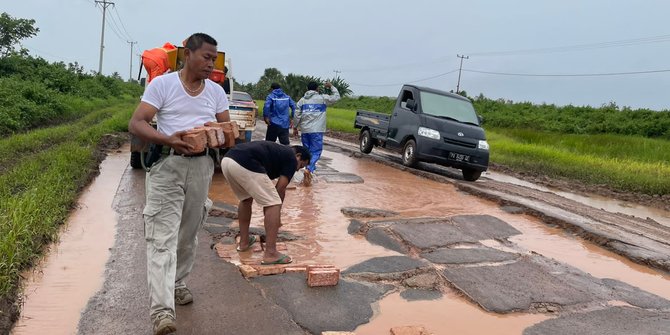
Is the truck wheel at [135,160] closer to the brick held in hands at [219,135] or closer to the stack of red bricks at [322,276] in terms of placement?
the stack of red bricks at [322,276]

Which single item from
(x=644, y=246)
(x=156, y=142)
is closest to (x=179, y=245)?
(x=156, y=142)

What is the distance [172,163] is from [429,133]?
8.54m

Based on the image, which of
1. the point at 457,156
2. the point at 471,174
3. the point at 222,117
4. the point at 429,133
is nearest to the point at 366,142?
the point at 429,133

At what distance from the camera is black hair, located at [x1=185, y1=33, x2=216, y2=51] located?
329 centimetres

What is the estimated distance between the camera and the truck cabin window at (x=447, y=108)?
11859 mm

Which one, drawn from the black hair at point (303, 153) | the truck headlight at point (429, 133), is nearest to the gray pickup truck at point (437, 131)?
the truck headlight at point (429, 133)

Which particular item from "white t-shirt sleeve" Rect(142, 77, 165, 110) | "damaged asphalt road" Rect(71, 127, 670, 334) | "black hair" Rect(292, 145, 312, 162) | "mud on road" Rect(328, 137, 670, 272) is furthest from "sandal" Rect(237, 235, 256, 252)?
"mud on road" Rect(328, 137, 670, 272)

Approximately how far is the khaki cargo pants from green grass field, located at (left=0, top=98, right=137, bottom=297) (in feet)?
3.95

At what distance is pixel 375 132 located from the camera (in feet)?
47.4

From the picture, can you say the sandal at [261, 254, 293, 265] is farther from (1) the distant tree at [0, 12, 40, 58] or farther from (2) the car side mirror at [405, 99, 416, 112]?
(1) the distant tree at [0, 12, 40, 58]

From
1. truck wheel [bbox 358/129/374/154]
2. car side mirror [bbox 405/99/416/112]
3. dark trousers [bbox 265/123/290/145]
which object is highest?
car side mirror [bbox 405/99/416/112]

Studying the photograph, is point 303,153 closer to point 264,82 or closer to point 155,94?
point 155,94

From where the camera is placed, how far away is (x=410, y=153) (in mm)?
11836

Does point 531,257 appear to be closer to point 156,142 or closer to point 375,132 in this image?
point 156,142
